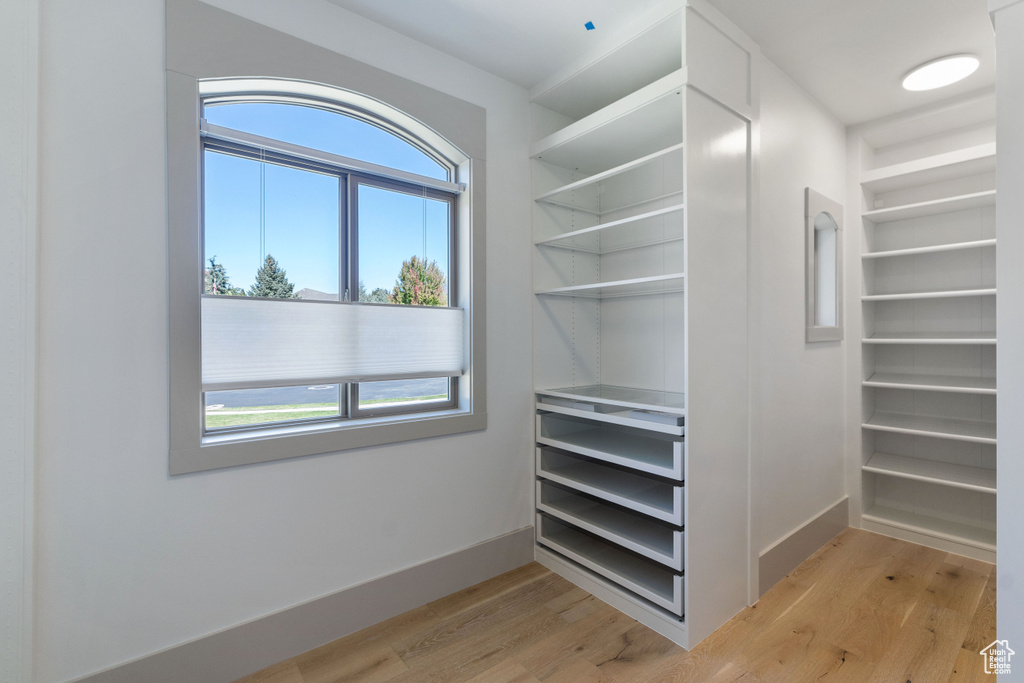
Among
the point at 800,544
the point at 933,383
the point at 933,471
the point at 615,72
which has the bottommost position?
the point at 800,544

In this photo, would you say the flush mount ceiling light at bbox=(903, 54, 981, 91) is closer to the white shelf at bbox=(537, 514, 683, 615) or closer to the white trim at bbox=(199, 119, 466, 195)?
the white trim at bbox=(199, 119, 466, 195)

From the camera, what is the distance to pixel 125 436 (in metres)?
1.57

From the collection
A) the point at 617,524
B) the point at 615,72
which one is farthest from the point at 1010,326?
the point at 615,72

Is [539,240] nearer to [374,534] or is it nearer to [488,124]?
[488,124]

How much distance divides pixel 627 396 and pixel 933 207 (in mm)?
2321

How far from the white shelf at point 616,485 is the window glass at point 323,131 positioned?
5.50 ft

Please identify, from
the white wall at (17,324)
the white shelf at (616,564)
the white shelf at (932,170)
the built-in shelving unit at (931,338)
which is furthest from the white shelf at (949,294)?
the white wall at (17,324)

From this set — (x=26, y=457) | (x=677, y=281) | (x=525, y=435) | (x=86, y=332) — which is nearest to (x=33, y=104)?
(x=86, y=332)

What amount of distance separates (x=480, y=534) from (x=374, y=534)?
1.93 ft

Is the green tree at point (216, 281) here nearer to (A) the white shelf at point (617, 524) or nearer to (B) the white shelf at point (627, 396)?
(B) the white shelf at point (627, 396)

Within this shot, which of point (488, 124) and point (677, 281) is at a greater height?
point (488, 124)

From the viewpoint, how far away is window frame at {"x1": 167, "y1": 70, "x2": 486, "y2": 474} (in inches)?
64.6

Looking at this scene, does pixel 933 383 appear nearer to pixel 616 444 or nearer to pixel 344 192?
pixel 616 444

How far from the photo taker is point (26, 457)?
138cm
